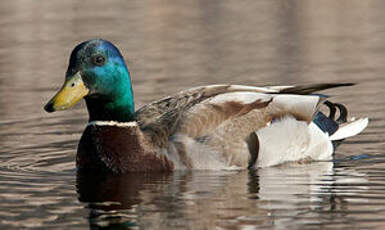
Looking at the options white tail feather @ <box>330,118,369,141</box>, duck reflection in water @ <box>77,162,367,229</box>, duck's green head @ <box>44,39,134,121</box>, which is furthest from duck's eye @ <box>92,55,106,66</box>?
white tail feather @ <box>330,118,369,141</box>

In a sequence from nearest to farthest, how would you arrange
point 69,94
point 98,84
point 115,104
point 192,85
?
point 69,94 < point 98,84 < point 115,104 < point 192,85

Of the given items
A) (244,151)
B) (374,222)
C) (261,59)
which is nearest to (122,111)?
(244,151)

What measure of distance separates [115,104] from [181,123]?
26.3 inches

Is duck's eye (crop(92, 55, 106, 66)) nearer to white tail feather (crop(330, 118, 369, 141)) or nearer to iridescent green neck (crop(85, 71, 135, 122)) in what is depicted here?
iridescent green neck (crop(85, 71, 135, 122))

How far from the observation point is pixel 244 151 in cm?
1051

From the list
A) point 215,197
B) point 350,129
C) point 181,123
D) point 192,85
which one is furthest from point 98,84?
point 192,85

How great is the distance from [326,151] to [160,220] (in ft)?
10.2

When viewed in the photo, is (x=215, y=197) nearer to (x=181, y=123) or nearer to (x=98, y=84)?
(x=181, y=123)

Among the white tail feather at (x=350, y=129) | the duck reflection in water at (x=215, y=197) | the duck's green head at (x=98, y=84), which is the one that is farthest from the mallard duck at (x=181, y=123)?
the white tail feather at (x=350, y=129)

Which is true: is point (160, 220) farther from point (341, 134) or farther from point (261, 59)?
point (261, 59)

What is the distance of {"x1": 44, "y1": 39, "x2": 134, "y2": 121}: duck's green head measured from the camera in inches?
398

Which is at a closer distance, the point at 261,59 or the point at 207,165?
the point at 207,165

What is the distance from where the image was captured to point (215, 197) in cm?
921

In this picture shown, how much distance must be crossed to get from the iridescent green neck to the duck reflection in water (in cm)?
56
